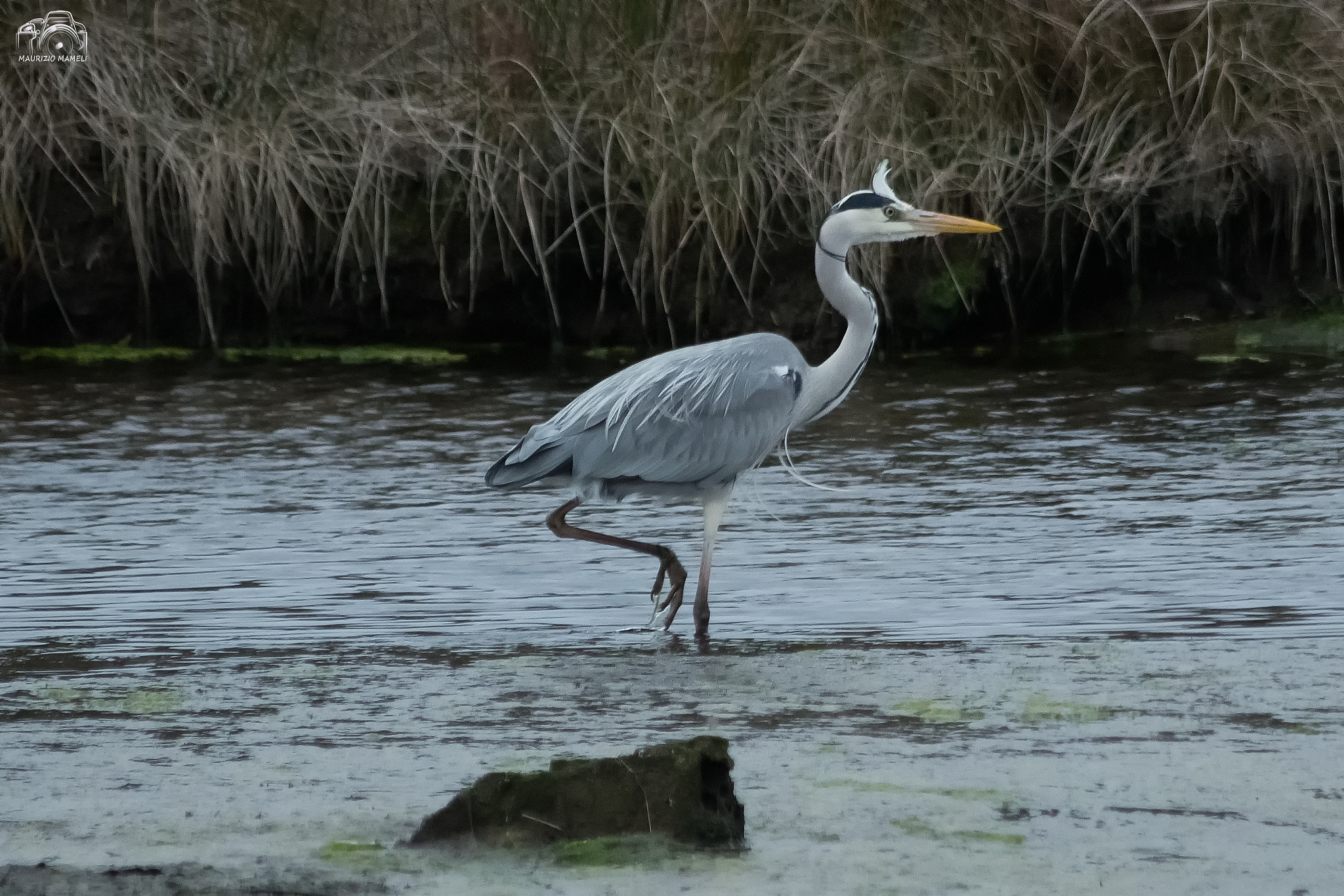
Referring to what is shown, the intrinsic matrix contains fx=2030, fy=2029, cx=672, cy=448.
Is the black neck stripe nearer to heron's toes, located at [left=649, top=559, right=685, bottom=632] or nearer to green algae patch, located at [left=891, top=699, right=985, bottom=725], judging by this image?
heron's toes, located at [left=649, top=559, right=685, bottom=632]

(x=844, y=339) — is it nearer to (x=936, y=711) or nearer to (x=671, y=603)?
(x=671, y=603)

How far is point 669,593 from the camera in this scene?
643cm

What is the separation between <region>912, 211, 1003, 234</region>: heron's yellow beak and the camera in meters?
6.98

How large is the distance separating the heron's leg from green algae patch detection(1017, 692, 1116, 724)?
1375 millimetres

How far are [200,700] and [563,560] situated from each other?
2189 mm

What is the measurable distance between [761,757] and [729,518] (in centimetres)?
361

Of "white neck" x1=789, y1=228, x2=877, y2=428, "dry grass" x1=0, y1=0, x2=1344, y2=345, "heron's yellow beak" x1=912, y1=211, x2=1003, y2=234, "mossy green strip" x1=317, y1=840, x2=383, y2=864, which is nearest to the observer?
"mossy green strip" x1=317, y1=840, x2=383, y2=864

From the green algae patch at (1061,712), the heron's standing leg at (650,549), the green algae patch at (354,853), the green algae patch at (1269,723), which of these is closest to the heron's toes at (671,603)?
the heron's standing leg at (650,549)

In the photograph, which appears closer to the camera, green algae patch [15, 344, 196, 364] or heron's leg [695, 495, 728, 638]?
heron's leg [695, 495, 728, 638]

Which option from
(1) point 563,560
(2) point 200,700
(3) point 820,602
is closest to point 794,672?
(3) point 820,602

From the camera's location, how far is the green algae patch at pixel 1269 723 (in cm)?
454

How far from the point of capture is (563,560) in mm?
7184

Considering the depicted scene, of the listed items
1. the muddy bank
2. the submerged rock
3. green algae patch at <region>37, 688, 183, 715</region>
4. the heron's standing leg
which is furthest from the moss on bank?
the submerged rock

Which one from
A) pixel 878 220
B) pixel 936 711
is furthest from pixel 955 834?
pixel 878 220
